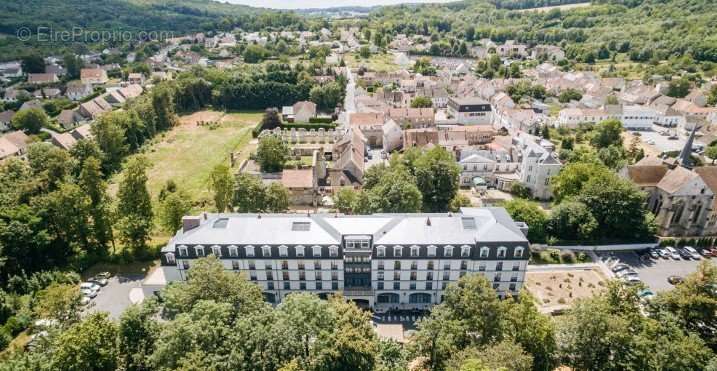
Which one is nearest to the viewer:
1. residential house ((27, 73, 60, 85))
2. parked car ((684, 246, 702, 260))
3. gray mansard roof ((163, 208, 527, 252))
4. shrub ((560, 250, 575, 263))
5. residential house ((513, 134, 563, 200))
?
gray mansard roof ((163, 208, 527, 252))

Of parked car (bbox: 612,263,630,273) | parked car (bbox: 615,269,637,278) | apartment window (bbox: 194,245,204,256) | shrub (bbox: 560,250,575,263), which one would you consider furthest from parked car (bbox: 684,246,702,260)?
apartment window (bbox: 194,245,204,256)

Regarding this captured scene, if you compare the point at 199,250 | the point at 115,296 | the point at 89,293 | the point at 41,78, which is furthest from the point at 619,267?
the point at 41,78

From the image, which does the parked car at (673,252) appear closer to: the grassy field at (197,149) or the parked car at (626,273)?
the parked car at (626,273)

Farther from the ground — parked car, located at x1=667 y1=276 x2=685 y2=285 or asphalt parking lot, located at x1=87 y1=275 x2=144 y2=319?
parked car, located at x1=667 y1=276 x2=685 y2=285

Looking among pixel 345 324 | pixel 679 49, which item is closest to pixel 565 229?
pixel 345 324

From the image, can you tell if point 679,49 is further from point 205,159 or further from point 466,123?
point 205,159

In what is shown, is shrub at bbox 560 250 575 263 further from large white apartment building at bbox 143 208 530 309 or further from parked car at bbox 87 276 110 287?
parked car at bbox 87 276 110 287

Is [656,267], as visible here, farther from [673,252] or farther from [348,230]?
[348,230]

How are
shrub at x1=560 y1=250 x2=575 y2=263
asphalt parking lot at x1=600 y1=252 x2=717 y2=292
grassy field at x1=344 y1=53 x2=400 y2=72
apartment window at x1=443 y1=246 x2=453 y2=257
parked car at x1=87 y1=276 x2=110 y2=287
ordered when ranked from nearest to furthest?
apartment window at x1=443 y1=246 x2=453 y2=257
parked car at x1=87 y1=276 x2=110 y2=287
asphalt parking lot at x1=600 y1=252 x2=717 y2=292
shrub at x1=560 y1=250 x2=575 y2=263
grassy field at x1=344 y1=53 x2=400 y2=72
